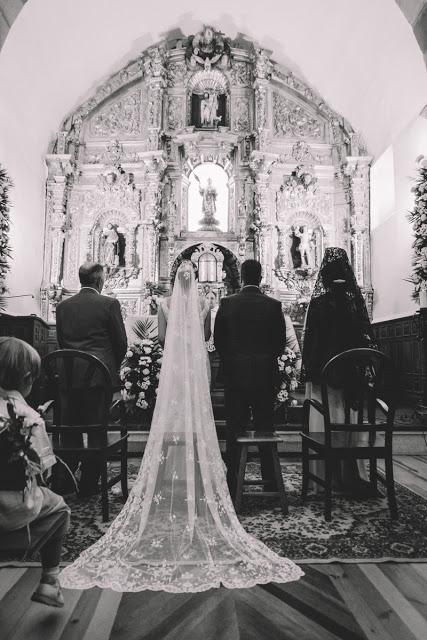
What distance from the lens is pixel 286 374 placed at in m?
4.85

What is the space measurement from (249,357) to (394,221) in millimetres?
6784

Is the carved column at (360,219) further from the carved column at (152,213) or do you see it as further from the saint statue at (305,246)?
the carved column at (152,213)

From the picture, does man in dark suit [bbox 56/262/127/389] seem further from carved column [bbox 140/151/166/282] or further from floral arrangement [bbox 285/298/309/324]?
floral arrangement [bbox 285/298/309/324]

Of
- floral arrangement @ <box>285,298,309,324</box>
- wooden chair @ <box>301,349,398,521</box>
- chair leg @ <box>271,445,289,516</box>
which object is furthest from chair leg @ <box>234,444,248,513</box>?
floral arrangement @ <box>285,298,309,324</box>

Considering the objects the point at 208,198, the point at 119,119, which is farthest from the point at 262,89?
the point at 119,119

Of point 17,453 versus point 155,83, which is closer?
point 17,453

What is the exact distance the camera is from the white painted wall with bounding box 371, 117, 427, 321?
8.20 metres

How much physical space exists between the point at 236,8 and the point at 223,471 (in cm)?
1017

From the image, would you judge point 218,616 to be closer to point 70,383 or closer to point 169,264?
point 70,383

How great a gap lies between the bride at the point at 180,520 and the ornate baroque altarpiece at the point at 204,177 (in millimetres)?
7237

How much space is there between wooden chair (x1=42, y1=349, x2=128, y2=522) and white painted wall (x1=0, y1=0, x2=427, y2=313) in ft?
19.1

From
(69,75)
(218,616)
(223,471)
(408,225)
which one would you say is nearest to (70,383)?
(223,471)

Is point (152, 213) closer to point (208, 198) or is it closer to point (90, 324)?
point (208, 198)

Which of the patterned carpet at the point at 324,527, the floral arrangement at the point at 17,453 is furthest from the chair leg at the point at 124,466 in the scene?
the floral arrangement at the point at 17,453
